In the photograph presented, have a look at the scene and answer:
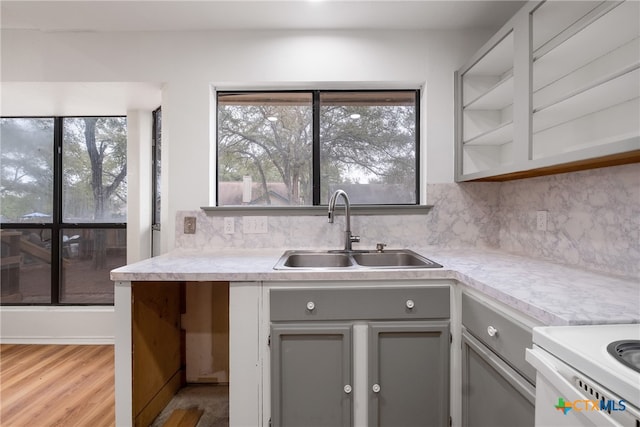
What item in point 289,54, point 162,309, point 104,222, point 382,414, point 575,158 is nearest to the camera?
point 575,158

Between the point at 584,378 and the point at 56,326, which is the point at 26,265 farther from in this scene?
the point at 584,378

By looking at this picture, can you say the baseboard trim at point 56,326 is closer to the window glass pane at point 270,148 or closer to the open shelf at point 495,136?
the window glass pane at point 270,148

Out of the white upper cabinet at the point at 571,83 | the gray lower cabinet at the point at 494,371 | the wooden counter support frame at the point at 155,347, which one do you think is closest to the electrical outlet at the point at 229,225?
the wooden counter support frame at the point at 155,347

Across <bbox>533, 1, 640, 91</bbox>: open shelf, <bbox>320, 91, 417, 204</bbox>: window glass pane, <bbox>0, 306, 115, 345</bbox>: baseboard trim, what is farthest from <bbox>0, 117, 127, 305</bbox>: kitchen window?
<bbox>533, 1, 640, 91</bbox>: open shelf

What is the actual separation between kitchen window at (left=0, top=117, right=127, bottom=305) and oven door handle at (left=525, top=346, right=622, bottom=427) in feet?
9.84

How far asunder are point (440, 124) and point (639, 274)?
4.17ft

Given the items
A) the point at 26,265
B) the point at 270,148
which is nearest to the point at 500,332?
the point at 270,148

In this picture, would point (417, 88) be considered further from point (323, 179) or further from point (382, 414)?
point (382, 414)

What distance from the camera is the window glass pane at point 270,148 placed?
2.14m

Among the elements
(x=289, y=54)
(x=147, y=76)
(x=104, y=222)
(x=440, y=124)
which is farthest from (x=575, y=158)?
(x=104, y=222)

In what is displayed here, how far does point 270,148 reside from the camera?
7.06 ft

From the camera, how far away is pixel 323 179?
213cm

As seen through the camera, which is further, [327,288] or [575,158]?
[327,288]

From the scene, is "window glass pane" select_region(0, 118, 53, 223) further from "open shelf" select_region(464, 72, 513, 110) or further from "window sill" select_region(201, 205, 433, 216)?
"open shelf" select_region(464, 72, 513, 110)
